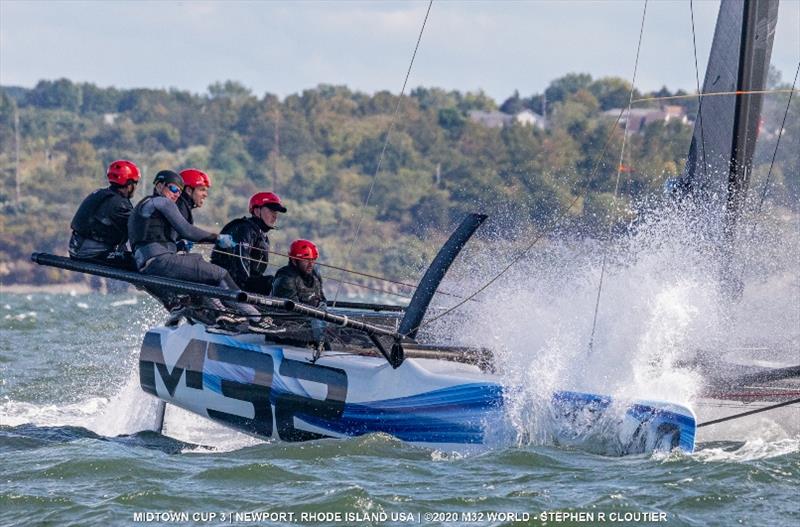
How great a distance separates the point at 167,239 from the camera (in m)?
Result: 8.54

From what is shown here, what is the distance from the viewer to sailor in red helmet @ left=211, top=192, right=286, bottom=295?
9.09 metres

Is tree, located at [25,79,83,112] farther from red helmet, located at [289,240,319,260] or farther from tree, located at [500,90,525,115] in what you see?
red helmet, located at [289,240,319,260]

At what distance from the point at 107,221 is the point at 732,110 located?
4.40 m

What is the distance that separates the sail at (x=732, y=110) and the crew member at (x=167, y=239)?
3.53 meters

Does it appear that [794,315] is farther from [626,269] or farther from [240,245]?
[240,245]

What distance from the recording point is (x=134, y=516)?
6.23m

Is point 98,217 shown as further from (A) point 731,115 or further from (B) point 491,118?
(B) point 491,118

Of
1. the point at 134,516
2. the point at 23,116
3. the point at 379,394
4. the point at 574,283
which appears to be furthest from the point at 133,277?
the point at 23,116

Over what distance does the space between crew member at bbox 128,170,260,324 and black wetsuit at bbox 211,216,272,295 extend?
456mm

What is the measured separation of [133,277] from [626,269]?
2.98 metres

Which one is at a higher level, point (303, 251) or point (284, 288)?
point (303, 251)

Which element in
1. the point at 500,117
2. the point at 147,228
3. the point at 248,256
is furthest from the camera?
the point at 500,117

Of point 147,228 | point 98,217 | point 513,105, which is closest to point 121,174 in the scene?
point 98,217

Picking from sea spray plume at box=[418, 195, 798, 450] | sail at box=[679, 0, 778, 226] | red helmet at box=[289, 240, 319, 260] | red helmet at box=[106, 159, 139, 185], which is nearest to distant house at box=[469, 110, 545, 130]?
sail at box=[679, 0, 778, 226]
